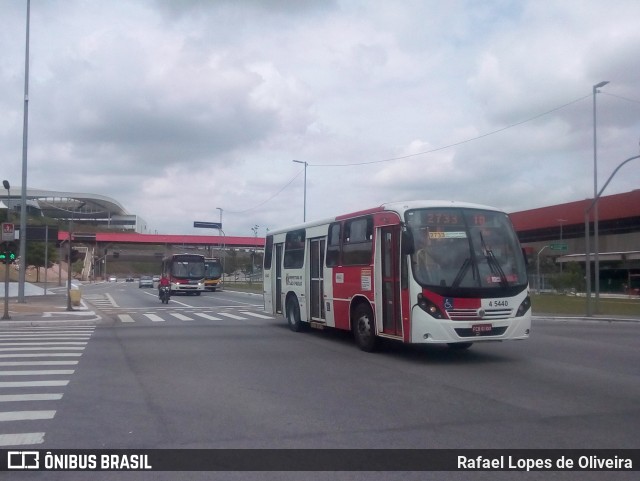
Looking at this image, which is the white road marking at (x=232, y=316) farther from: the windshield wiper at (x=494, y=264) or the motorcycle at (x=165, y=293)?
Result: the windshield wiper at (x=494, y=264)

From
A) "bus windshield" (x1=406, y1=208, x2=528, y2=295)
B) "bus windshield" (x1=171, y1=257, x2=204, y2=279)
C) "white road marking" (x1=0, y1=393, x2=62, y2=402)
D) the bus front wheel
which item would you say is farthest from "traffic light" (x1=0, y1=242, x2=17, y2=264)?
"bus windshield" (x1=171, y1=257, x2=204, y2=279)

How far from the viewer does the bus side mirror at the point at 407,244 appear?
1330cm

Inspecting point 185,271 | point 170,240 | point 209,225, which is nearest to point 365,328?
point 185,271

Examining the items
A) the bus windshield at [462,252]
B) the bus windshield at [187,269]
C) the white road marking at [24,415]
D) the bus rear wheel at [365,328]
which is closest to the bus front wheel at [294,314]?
the bus rear wheel at [365,328]

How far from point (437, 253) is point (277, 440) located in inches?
261

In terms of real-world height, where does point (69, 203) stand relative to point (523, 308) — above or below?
above

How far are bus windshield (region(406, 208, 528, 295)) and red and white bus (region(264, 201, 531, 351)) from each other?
19 millimetres

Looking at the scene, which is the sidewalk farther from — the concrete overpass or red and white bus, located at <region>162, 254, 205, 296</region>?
the concrete overpass

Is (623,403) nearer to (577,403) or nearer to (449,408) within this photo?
(577,403)

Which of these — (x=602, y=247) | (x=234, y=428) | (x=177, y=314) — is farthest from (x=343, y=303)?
(x=602, y=247)

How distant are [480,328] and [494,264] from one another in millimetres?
1308

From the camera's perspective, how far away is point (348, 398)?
33.0ft

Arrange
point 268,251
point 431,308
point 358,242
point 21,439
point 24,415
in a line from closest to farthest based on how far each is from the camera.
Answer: point 21,439
point 24,415
point 431,308
point 358,242
point 268,251

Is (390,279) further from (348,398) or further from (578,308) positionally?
(578,308)
